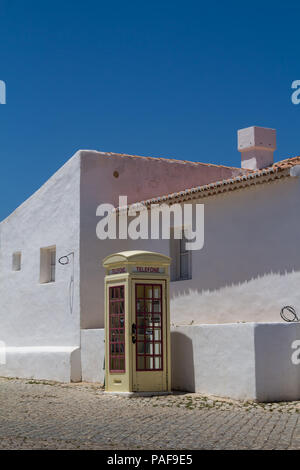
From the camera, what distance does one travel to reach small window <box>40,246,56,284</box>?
1873cm

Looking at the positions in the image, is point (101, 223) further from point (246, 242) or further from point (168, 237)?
point (246, 242)

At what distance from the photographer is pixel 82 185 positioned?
17.2 metres

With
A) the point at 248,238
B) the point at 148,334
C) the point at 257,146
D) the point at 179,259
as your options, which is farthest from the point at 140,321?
the point at 257,146

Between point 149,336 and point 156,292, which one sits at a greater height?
point 156,292

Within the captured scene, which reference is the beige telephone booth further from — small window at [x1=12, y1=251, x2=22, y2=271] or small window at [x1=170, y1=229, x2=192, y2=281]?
small window at [x1=12, y1=251, x2=22, y2=271]

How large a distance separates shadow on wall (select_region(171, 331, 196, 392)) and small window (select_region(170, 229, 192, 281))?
231 cm

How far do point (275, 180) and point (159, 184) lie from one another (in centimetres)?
576

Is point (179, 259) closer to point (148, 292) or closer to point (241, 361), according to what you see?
point (148, 292)

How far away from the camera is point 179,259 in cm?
1602

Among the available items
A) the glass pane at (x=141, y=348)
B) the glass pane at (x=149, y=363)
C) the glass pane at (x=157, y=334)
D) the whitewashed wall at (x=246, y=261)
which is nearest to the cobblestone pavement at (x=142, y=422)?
the glass pane at (x=149, y=363)

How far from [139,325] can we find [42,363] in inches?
194

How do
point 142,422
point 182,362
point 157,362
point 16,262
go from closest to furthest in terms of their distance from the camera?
point 142,422 → point 157,362 → point 182,362 → point 16,262

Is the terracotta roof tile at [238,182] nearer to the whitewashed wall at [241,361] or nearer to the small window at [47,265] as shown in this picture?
the whitewashed wall at [241,361]

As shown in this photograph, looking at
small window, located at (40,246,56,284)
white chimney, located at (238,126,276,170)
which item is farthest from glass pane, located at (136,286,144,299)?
white chimney, located at (238,126,276,170)
